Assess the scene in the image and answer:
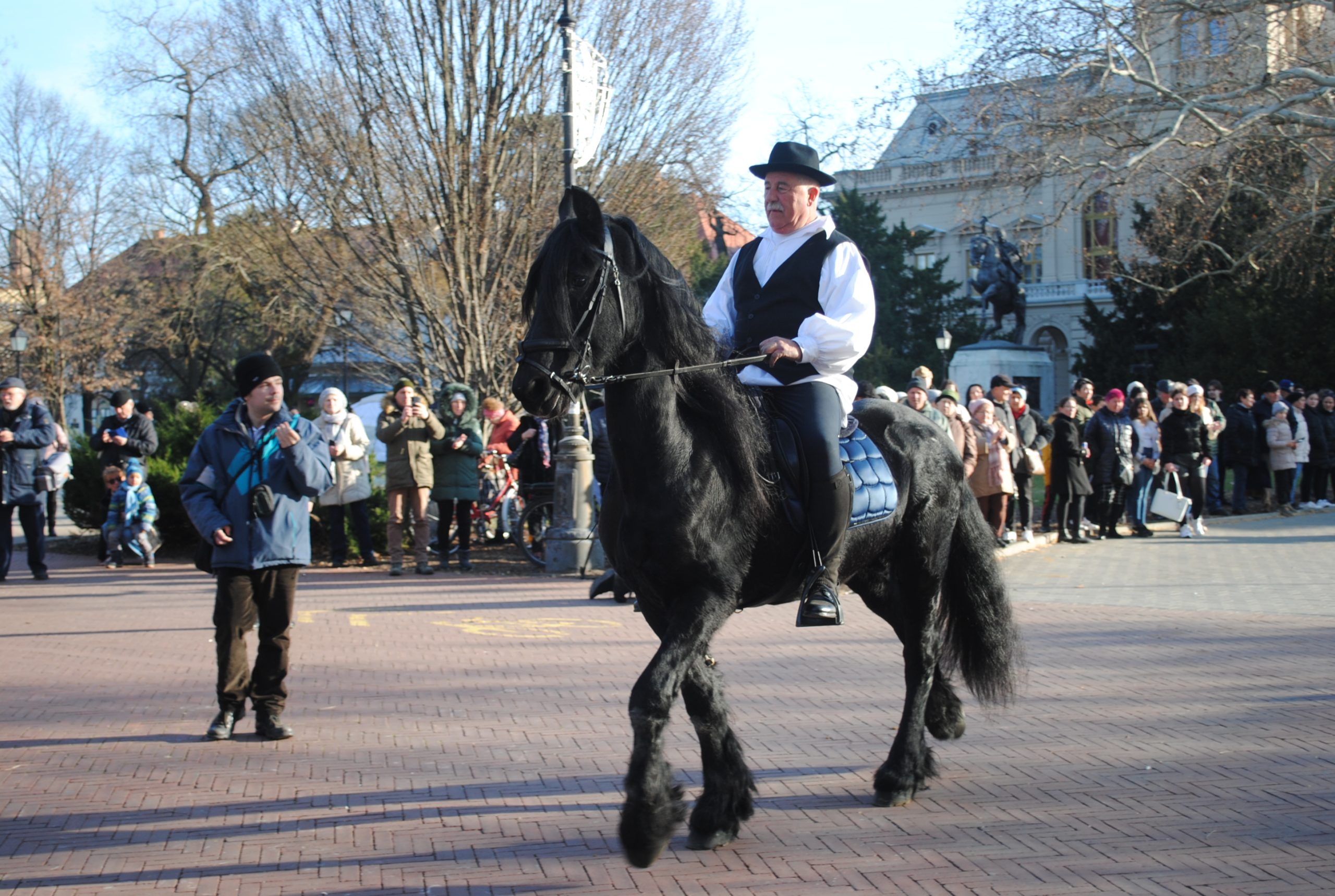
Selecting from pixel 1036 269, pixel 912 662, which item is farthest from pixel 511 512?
pixel 1036 269

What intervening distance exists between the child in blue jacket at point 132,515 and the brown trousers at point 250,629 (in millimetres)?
9215

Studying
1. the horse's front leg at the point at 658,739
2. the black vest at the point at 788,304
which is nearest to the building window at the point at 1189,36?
the black vest at the point at 788,304

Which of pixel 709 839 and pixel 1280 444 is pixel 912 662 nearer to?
pixel 709 839

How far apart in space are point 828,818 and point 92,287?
130ft

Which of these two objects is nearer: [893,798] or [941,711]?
[893,798]

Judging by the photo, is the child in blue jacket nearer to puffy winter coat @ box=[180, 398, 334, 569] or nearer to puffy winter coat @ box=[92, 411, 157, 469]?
puffy winter coat @ box=[92, 411, 157, 469]

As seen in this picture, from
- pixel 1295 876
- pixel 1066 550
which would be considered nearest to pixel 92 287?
pixel 1066 550

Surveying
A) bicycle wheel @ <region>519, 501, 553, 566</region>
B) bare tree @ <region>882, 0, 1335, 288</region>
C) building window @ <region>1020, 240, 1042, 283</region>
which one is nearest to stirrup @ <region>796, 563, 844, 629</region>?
bicycle wheel @ <region>519, 501, 553, 566</region>

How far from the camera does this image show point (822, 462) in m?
4.91

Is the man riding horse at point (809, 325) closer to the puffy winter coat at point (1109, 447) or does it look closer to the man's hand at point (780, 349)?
the man's hand at point (780, 349)

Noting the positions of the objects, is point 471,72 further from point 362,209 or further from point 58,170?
point 58,170

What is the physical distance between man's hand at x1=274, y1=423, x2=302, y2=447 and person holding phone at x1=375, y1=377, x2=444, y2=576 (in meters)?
7.04

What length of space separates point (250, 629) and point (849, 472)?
355 cm

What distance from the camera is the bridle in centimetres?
416
